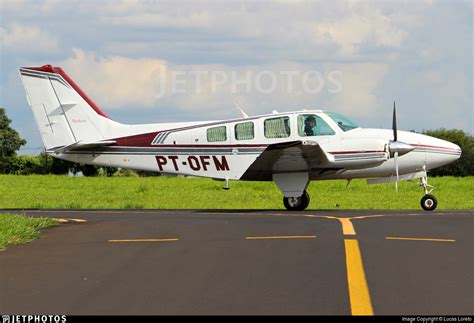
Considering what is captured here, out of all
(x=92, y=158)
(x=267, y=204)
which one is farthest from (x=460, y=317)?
(x=267, y=204)

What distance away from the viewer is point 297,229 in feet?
49.8

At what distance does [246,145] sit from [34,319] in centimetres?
1558

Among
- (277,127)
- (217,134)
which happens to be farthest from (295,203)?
(217,134)

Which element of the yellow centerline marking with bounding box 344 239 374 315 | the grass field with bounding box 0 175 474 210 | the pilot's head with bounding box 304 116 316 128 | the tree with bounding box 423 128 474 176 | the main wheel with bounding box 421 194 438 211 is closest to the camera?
the yellow centerline marking with bounding box 344 239 374 315

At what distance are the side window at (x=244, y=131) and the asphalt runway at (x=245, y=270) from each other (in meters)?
7.22

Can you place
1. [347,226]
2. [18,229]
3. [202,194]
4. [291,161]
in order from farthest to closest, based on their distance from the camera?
1. [202,194]
2. [291,161]
3. [347,226]
4. [18,229]

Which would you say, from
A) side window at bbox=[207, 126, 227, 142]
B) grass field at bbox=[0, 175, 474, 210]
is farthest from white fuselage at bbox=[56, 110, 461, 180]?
grass field at bbox=[0, 175, 474, 210]

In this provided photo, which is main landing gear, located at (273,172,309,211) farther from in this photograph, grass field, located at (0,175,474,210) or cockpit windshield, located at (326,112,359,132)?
grass field, located at (0,175,474,210)

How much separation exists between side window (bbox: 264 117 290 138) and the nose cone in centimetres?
371

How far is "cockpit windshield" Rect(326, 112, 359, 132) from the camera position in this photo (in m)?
22.4

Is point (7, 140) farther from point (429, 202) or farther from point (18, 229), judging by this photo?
point (18, 229)

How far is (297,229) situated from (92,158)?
1093 cm

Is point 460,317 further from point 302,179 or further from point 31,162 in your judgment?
point 31,162

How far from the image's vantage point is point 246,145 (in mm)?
22906
